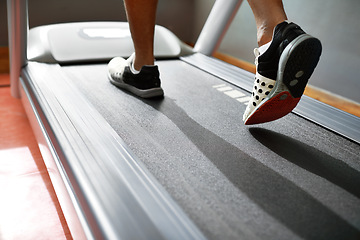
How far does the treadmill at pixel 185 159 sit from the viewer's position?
690mm

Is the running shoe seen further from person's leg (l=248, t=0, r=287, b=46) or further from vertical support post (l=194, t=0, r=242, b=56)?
vertical support post (l=194, t=0, r=242, b=56)

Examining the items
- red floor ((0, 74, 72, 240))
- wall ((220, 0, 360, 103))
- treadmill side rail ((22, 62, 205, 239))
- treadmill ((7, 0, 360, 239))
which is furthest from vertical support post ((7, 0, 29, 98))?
wall ((220, 0, 360, 103))

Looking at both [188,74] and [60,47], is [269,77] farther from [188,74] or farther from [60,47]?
[60,47]

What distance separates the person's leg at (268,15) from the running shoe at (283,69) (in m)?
0.05

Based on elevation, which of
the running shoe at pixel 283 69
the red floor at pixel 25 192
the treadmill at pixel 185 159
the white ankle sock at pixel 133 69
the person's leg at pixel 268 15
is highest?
the person's leg at pixel 268 15

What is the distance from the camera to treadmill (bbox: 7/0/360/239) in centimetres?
69

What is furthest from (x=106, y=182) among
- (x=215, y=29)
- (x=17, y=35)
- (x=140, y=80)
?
(x=215, y=29)

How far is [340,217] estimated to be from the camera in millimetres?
733

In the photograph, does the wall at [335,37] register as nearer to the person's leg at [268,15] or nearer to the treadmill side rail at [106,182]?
the person's leg at [268,15]

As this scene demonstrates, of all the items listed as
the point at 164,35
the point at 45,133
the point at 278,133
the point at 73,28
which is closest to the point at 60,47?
the point at 73,28

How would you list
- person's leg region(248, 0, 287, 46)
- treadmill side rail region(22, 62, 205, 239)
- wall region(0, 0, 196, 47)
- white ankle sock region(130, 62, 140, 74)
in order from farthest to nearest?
wall region(0, 0, 196, 47) < white ankle sock region(130, 62, 140, 74) < person's leg region(248, 0, 287, 46) < treadmill side rail region(22, 62, 205, 239)

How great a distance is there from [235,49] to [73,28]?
56.3 inches

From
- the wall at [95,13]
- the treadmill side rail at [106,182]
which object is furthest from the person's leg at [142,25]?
the wall at [95,13]

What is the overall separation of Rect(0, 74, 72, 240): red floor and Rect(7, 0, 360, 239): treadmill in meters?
0.09
